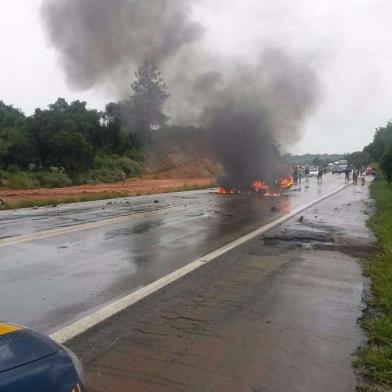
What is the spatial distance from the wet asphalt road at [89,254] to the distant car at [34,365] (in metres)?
2.34

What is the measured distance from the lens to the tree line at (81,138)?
3400cm

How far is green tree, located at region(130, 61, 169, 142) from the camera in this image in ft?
91.1

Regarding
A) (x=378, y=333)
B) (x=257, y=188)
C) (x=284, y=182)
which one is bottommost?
(x=378, y=333)

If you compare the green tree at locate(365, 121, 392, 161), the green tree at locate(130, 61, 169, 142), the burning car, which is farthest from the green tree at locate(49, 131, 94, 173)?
the green tree at locate(365, 121, 392, 161)

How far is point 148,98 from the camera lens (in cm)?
3872

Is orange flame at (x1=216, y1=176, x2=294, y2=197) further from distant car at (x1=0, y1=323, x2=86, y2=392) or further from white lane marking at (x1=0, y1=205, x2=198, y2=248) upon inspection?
distant car at (x1=0, y1=323, x2=86, y2=392)

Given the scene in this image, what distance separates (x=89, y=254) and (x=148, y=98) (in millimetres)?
31777

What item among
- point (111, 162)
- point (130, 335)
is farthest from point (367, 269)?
point (111, 162)

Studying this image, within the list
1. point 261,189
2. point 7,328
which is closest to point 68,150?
point 261,189

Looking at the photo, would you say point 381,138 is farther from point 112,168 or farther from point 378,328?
point 378,328

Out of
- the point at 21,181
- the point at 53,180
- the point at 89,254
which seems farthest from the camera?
the point at 53,180

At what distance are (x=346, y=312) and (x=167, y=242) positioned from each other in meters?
4.80

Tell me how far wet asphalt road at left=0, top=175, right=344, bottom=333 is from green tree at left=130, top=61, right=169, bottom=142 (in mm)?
13755

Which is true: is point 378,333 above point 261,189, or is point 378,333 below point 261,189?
below
